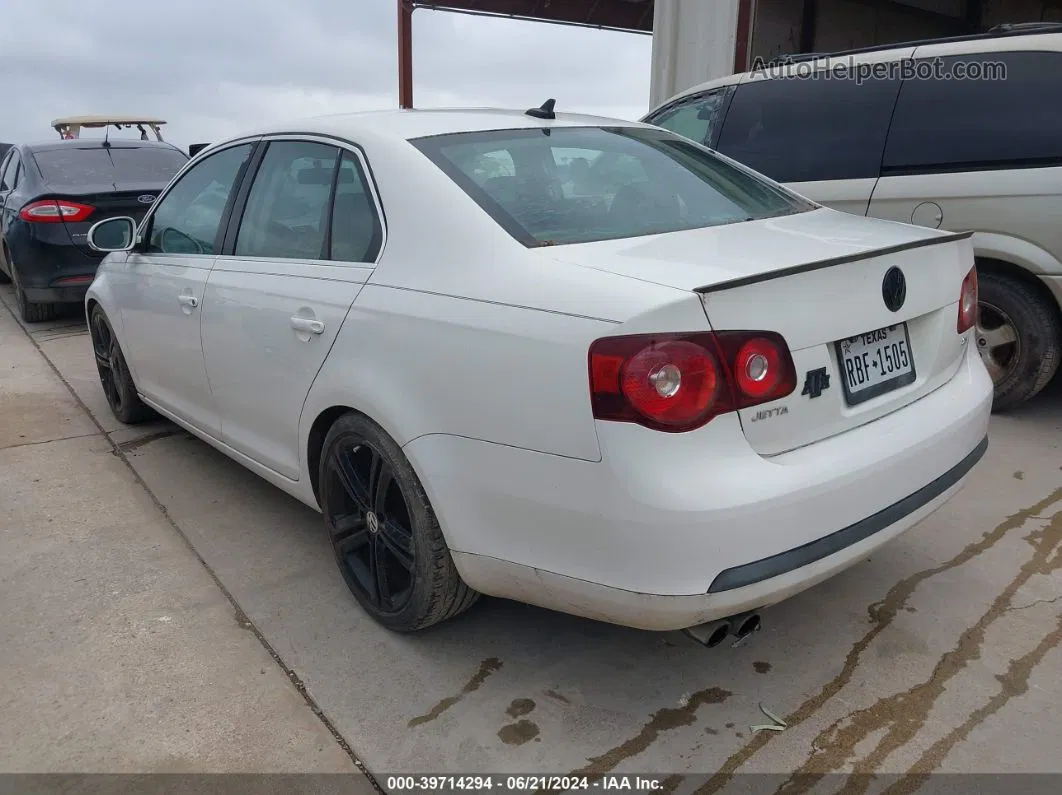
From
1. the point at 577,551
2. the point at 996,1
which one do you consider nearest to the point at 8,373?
the point at 577,551

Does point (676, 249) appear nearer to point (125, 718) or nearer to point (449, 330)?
point (449, 330)

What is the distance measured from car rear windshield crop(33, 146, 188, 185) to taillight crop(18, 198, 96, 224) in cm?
33

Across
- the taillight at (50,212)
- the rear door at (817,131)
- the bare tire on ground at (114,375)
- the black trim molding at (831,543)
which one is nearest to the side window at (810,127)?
the rear door at (817,131)

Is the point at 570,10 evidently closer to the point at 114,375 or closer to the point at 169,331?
the point at 114,375

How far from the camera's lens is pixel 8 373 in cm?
604

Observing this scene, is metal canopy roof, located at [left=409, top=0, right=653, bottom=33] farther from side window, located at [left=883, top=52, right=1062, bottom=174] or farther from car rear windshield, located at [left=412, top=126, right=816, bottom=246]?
car rear windshield, located at [left=412, top=126, right=816, bottom=246]

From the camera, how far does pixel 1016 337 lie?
14.2 ft

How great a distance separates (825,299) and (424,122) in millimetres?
1505

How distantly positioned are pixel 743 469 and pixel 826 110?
3.50 m

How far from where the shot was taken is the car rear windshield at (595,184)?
2.40 meters

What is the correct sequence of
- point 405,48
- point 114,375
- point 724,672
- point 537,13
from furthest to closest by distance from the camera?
point 537,13
point 405,48
point 114,375
point 724,672

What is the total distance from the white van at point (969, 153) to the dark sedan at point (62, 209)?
5337 mm

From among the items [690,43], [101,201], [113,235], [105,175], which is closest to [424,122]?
[113,235]

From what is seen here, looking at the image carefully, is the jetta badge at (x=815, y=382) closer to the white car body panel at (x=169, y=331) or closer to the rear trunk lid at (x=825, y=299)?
the rear trunk lid at (x=825, y=299)
